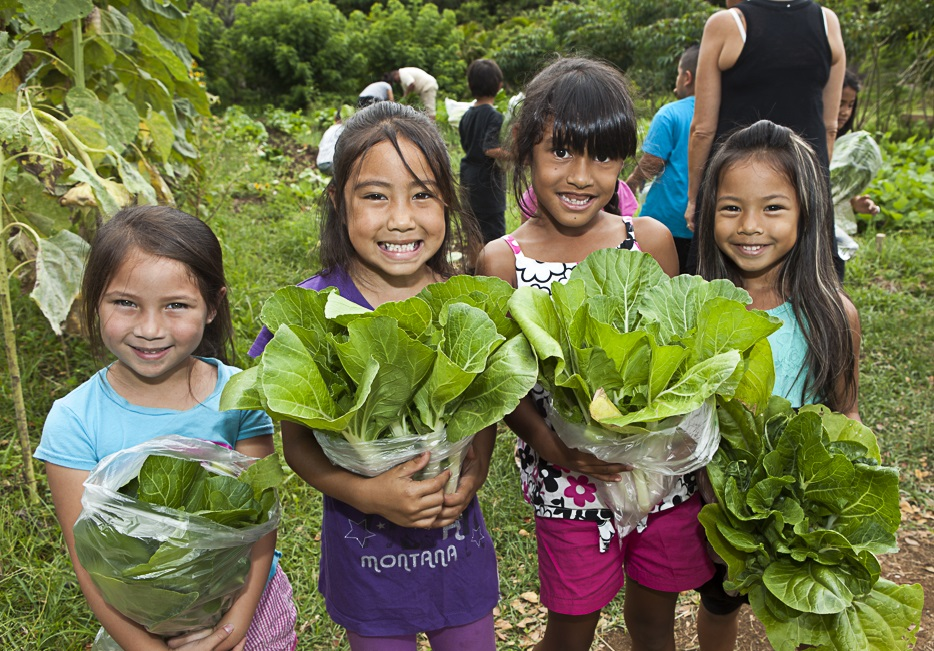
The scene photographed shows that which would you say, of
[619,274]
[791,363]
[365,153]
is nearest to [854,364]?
[791,363]

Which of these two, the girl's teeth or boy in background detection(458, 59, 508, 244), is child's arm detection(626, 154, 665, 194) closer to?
boy in background detection(458, 59, 508, 244)

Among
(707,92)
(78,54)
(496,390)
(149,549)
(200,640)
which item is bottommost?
(200,640)

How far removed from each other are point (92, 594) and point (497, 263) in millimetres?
1152

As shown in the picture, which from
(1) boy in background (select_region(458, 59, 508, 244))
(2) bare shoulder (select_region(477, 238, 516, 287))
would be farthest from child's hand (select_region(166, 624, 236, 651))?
(1) boy in background (select_region(458, 59, 508, 244))

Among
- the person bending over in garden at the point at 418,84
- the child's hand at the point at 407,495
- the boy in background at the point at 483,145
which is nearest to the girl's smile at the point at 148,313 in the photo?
the child's hand at the point at 407,495

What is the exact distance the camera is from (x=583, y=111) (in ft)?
5.35

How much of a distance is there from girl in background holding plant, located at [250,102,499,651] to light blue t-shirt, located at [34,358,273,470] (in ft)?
0.47

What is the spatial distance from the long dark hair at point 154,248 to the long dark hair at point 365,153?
0.89 feet

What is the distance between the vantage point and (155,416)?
56.0 inches

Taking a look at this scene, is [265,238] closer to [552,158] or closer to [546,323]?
[552,158]

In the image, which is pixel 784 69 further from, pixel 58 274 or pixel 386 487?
pixel 58 274

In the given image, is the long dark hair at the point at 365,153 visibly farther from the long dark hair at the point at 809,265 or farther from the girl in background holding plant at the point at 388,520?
the long dark hair at the point at 809,265

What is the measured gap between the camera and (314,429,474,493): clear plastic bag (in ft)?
3.92

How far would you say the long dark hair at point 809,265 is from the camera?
5.35 ft
